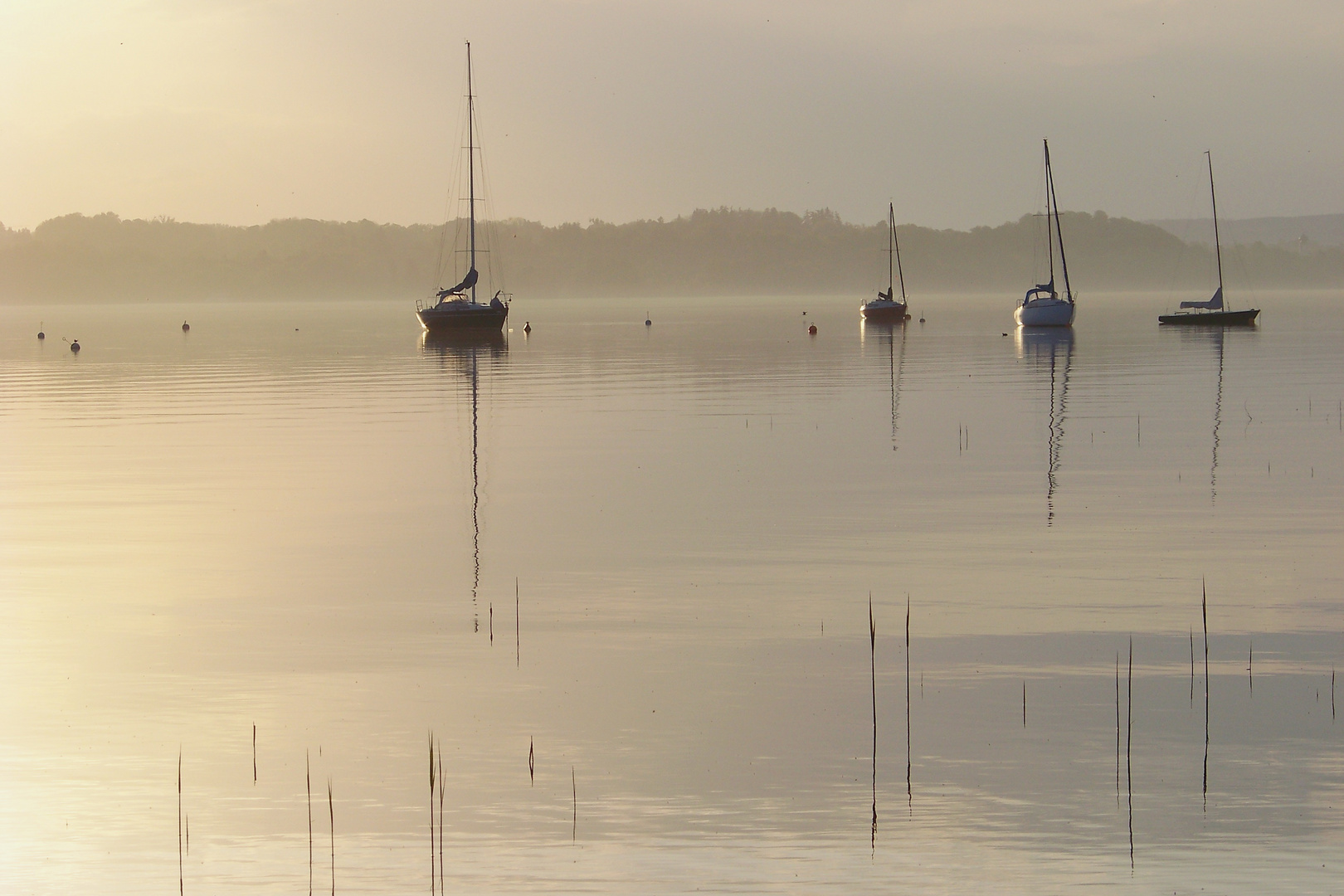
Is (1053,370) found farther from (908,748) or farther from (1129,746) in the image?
(908,748)

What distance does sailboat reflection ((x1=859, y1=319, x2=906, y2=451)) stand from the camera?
53062mm

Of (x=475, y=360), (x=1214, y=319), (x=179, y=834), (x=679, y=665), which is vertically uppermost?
(x=1214, y=319)

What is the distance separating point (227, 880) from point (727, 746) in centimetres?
513

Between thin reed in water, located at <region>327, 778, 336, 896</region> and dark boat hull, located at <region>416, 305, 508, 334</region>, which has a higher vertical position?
dark boat hull, located at <region>416, 305, 508, 334</region>

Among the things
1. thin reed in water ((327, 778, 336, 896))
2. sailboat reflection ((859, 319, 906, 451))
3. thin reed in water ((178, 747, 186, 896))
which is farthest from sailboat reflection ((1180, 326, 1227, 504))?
thin reed in water ((178, 747, 186, 896))

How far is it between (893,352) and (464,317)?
32794mm

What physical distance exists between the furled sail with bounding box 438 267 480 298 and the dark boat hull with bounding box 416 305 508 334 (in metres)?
1.39

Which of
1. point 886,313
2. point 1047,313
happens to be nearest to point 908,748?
point 1047,313

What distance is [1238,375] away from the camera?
239 feet

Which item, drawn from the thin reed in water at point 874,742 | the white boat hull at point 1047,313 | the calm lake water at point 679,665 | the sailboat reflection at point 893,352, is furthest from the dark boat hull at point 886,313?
the thin reed in water at point 874,742

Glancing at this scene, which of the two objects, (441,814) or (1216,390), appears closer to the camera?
(441,814)

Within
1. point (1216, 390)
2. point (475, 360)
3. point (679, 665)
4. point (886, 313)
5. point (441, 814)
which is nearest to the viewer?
point (441, 814)

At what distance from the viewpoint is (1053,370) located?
258ft

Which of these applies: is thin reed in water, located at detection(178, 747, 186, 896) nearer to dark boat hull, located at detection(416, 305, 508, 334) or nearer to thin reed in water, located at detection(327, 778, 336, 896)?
thin reed in water, located at detection(327, 778, 336, 896)
